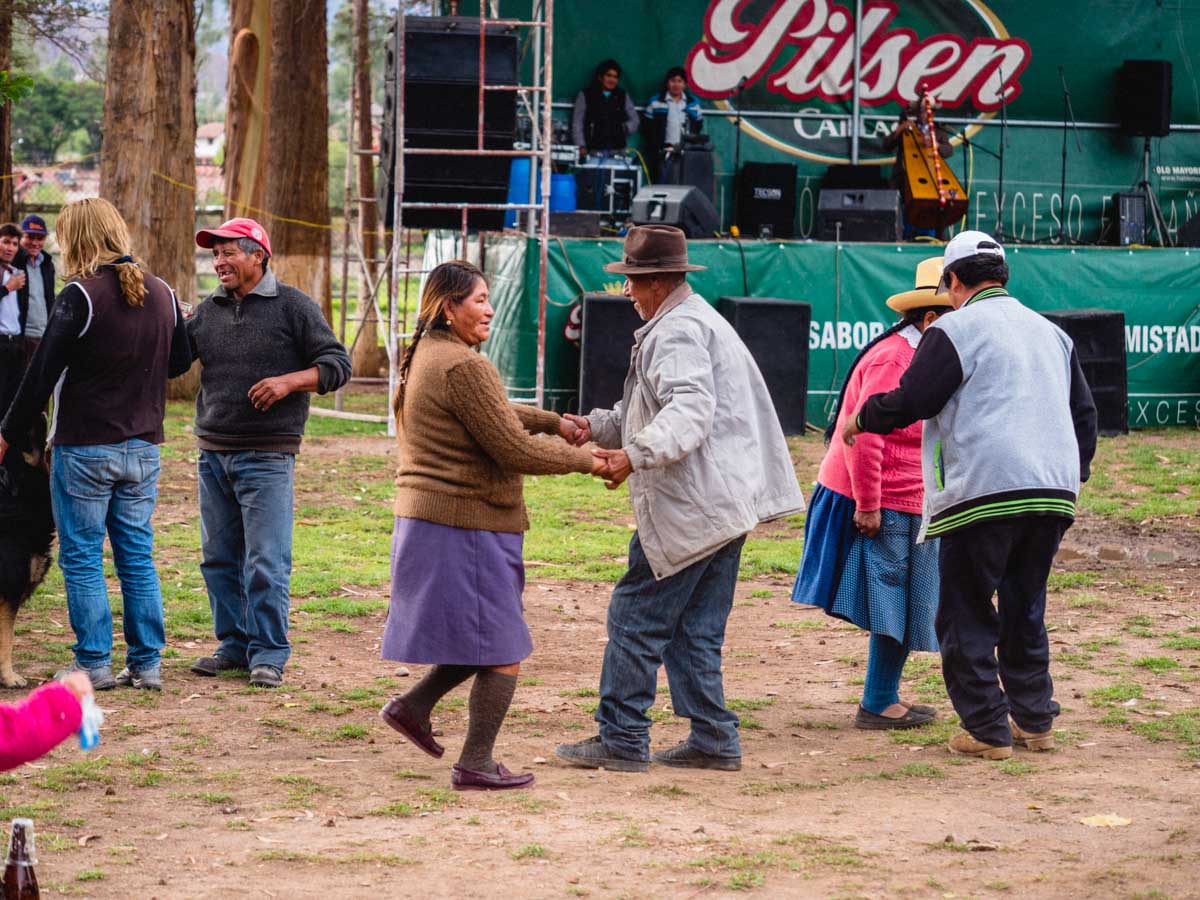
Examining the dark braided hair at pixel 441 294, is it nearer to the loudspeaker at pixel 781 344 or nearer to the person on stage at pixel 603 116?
the loudspeaker at pixel 781 344

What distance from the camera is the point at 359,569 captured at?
953 centimetres

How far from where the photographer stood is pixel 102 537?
21.5ft

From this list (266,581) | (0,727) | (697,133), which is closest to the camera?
(0,727)

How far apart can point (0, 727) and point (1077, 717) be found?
4.59 metres

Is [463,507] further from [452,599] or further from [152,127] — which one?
[152,127]

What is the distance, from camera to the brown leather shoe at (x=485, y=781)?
5.32 metres

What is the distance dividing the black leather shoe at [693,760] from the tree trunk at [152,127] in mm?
11064

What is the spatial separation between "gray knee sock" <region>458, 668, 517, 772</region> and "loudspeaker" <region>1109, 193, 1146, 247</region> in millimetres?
15473

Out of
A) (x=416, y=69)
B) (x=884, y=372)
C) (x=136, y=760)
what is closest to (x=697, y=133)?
(x=416, y=69)

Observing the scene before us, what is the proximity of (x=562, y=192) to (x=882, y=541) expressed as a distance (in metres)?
10.9

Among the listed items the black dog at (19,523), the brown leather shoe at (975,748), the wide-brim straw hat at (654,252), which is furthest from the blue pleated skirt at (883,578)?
the black dog at (19,523)

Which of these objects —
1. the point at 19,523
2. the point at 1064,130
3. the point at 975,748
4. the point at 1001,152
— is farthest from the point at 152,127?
the point at 975,748

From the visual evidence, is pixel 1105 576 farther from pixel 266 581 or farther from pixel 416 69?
pixel 416 69

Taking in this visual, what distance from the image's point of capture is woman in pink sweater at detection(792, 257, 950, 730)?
6.22m
